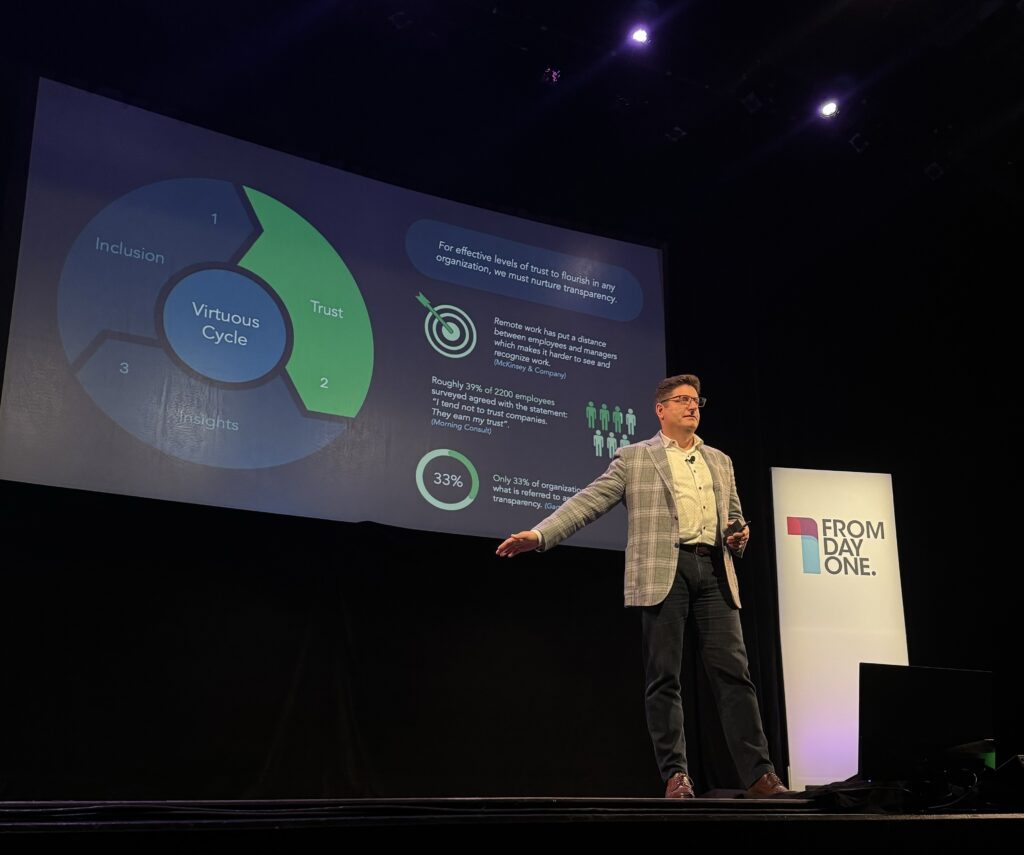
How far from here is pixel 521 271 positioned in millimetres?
5184

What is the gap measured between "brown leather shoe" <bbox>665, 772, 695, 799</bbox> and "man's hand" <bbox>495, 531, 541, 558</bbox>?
840mm

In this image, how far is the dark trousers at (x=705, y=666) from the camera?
128 inches

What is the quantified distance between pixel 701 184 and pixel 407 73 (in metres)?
1.94

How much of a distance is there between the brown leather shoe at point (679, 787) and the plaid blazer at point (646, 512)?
549mm

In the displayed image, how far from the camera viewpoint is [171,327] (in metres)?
4.20

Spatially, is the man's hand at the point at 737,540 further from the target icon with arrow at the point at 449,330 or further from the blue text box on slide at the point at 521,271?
the blue text box on slide at the point at 521,271

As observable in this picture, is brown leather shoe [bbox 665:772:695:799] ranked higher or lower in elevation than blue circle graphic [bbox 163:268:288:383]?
lower

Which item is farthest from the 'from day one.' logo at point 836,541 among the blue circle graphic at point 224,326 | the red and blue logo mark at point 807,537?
the blue circle graphic at point 224,326

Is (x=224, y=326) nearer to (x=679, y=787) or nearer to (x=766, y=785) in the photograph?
(x=679, y=787)

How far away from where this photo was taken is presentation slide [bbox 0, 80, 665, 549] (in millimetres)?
4043

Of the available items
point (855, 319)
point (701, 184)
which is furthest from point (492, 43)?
point (855, 319)

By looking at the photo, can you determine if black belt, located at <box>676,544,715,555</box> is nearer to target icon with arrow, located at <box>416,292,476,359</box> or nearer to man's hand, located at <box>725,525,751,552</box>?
man's hand, located at <box>725,525,751,552</box>

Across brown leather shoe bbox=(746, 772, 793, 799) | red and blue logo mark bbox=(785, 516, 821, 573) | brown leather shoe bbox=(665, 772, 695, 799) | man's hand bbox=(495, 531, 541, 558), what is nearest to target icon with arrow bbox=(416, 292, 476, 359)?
man's hand bbox=(495, 531, 541, 558)

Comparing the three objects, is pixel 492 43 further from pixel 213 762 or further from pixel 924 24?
pixel 213 762
